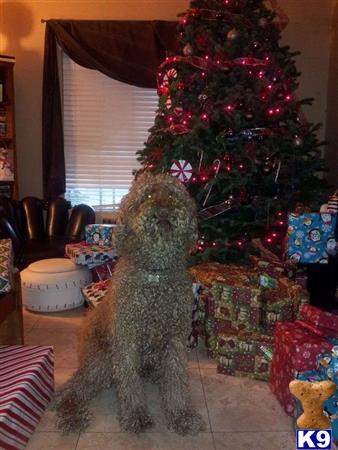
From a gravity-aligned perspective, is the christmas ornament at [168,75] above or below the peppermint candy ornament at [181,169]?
above

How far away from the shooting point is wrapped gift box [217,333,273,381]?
7.36ft

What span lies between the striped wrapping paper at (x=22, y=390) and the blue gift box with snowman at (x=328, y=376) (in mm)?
1123

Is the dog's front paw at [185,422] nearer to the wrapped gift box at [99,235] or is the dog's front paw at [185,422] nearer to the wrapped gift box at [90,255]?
the wrapped gift box at [90,255]

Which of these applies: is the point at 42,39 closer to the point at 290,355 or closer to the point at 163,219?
the point at 163,219

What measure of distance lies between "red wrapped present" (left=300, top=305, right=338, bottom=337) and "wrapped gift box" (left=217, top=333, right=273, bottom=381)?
11.6 inches

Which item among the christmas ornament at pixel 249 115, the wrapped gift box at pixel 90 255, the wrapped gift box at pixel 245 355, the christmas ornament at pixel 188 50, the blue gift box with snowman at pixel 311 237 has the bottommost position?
the wrapped gift box at pixel 245 355

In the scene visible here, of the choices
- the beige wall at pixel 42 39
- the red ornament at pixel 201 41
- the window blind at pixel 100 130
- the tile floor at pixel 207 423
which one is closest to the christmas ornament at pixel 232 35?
the red ornament at pixel 201 41

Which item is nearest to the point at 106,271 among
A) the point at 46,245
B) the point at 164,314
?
the point at 46,245

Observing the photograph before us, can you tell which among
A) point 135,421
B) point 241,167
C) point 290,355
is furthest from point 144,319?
point 241,167

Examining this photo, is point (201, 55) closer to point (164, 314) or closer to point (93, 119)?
point (93, 119)

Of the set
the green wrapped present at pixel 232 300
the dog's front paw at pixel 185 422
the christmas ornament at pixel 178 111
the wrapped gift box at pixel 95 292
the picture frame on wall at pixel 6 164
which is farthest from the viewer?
the picture frame on wall at pixel 6 164

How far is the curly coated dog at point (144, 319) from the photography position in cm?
162

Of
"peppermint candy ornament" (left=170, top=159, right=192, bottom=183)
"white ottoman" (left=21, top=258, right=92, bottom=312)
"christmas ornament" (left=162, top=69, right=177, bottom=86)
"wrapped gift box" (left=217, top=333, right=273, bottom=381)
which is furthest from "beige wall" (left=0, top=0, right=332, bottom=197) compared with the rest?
"wrapped gift box" (left=217, top=333, right=273, bottom=381)

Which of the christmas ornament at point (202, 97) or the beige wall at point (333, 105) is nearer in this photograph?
the christmas ornament at point (202, 97)
